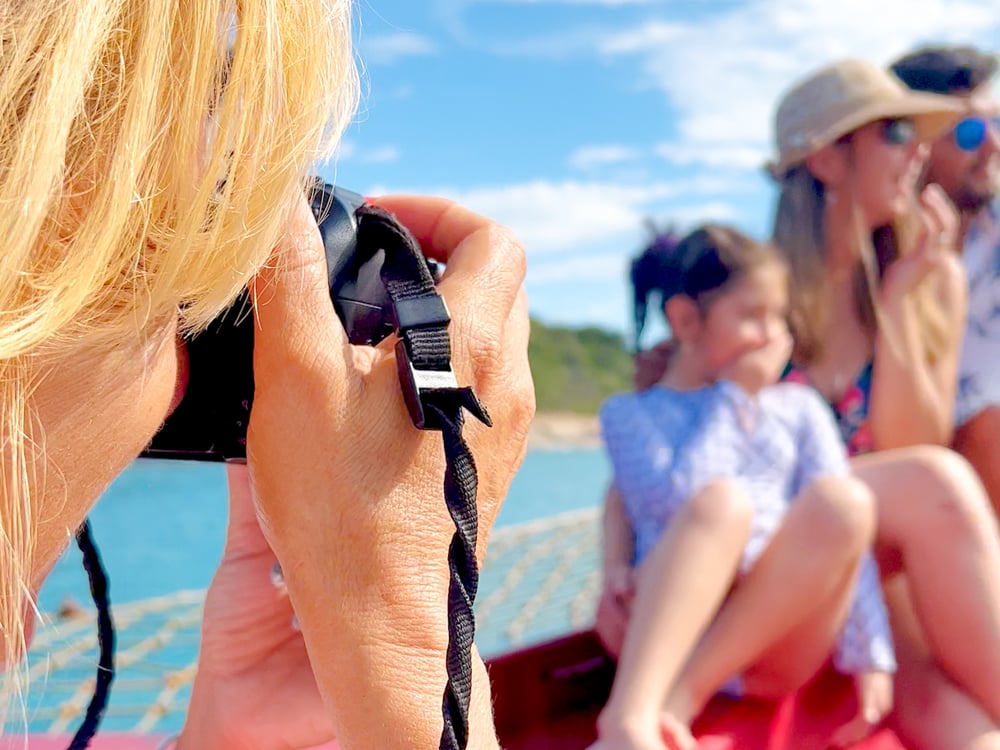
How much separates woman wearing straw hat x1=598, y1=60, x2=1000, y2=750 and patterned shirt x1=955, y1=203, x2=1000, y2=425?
0.06 m

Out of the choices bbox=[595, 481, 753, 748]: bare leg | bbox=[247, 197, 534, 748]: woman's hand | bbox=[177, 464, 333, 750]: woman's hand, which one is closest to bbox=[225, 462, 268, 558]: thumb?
bbox=[177, 464, 333, 750]: woman's hand

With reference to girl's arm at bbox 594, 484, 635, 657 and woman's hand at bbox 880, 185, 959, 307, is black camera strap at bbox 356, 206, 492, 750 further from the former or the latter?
woman's hand at bbox 880, 185, 959, 307

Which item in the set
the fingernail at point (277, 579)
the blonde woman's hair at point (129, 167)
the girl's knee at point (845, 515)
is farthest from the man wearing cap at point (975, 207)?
the blonde woman's hair at point (129, 167)

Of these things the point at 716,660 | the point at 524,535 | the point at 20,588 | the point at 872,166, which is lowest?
the point at 524,535

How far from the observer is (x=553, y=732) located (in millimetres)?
1395

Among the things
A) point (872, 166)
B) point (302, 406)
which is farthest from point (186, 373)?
point (872, 166)

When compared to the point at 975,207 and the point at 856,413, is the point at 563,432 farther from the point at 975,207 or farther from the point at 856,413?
the point at 856,413

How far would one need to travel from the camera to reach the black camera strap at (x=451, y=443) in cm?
50

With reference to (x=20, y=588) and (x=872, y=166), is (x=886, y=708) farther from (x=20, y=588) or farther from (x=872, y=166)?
(x=20, y=588)

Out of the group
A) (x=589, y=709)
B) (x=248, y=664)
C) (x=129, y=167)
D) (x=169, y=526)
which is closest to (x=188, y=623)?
(x=589, y=709)

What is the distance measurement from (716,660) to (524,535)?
130 inches

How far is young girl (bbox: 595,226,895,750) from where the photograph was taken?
3.92 feet

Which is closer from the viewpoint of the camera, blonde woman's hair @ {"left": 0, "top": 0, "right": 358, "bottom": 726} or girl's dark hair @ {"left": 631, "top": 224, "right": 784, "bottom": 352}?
blonde woman's hair @ {"left": 0, "top": 0, "right": 358, "bottom": 726}

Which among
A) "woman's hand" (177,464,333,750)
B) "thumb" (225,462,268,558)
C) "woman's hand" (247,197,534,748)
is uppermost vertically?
"woman's hand" (247,197,534,748)
